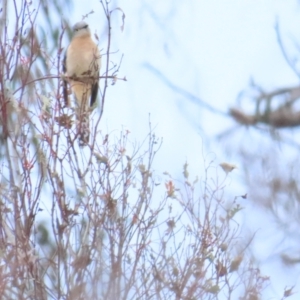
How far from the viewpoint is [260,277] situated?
3.38m

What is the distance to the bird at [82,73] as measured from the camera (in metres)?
3.40

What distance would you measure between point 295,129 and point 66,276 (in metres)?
0.99

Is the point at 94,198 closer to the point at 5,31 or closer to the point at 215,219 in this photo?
the point at 215,219

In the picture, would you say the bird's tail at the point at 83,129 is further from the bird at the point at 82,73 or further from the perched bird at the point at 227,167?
the perched bird at the point at 227,167

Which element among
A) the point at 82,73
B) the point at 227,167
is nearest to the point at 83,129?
the point at 227,167

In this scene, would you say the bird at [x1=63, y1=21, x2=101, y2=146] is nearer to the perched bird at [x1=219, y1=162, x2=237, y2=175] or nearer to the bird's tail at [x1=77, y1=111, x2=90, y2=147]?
the bird's tail at [x1=77, y1=111, x2=90, y2=147]

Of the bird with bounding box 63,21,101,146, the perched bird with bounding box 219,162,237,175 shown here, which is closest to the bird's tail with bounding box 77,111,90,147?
the bird with bounding box 63,21,101,146

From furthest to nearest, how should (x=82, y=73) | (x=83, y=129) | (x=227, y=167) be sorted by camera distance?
(x=82, y=73)
(x=227, y=167)
(x=83, y=129)

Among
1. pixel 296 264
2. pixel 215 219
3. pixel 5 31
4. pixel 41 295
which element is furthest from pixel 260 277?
pixel 5 31

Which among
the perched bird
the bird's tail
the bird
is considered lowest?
the perched bird

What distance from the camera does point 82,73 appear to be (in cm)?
463

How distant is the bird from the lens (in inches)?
134

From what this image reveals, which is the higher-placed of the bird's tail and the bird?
the bird

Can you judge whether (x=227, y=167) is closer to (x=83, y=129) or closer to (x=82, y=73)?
(x=83, y=129)
